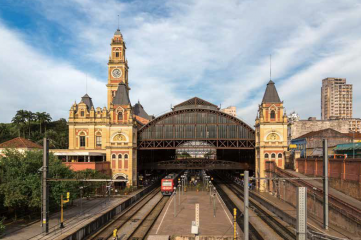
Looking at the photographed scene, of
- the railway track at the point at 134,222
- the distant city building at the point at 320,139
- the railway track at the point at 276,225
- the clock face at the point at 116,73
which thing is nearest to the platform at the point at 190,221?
the railway track at the point at 134,222

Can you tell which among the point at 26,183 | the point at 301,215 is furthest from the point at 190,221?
the point at 301,215

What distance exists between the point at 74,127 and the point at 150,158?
32.1 metres

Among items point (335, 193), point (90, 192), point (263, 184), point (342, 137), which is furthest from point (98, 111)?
point (342, 137)

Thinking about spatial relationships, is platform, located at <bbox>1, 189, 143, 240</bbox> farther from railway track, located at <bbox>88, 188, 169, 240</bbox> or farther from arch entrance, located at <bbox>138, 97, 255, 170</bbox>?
arch entrance, located at <bbox>138, 97, 255, 170</bbox>

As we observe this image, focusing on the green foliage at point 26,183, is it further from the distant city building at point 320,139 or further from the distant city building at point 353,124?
the distant city building at point 353,124

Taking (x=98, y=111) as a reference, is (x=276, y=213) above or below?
below

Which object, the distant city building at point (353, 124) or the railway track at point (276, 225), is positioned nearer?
the railway track at point (276, 225)

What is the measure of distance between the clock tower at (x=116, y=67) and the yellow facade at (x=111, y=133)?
66.3 feet

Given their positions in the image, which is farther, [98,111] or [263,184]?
[98,111]

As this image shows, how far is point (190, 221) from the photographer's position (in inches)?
1416

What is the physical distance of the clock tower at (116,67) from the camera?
8962cm

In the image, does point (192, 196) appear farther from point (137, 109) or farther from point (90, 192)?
point (137, 109)

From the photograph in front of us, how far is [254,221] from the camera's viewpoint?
36438mm

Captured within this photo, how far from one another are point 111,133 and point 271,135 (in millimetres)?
Result: 34552
